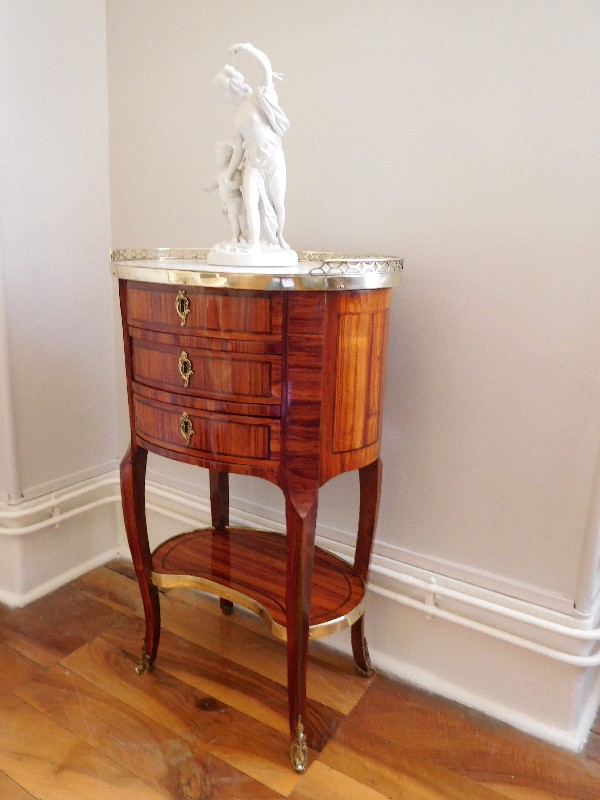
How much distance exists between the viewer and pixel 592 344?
3.84ft

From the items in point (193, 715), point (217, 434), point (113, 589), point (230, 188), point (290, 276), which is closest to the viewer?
point (290, 276)

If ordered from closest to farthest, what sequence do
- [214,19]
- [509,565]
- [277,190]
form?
[277,190] → [509,565] → [214,19]

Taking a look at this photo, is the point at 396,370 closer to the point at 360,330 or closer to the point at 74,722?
the point at 360,330

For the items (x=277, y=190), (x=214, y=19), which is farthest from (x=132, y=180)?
(x=277, y=190)

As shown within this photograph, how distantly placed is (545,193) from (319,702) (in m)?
1.18

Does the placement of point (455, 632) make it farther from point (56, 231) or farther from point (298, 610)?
point (56, 231)

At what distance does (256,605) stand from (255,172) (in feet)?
2.87

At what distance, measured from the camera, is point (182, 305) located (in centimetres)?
109

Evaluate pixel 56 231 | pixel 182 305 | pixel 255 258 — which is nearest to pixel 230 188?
pixel 255 258

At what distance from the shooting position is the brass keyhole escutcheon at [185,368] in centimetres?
111

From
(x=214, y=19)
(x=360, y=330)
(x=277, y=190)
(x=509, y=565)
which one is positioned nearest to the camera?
(x=360, y=330)

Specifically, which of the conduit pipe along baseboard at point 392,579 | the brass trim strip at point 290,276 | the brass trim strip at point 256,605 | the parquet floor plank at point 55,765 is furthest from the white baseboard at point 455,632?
the brass trim strip at point 290,276

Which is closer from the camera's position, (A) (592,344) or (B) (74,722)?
(A) (592,344)

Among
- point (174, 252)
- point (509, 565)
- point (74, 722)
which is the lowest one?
point (74, 722)
